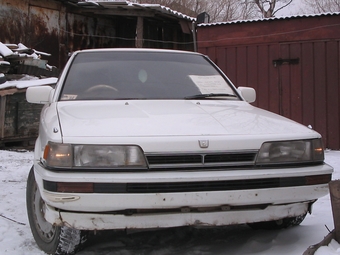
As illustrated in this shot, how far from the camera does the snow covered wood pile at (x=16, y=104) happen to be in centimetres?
794

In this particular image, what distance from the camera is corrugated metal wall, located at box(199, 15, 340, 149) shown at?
8539 millimetres

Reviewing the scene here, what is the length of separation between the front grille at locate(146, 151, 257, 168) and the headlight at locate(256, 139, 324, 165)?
0.26 ft

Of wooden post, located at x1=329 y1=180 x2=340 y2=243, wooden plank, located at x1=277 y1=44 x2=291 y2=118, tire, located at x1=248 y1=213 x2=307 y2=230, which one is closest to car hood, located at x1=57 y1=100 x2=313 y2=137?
wooden post, located at x1=329 y1=180 x2=340 y2=243

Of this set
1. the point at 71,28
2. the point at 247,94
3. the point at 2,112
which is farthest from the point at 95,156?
the point at 71,28

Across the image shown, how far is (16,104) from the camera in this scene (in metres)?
8.10

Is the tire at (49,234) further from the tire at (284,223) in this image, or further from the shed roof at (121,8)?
the shed roof at (121,8)

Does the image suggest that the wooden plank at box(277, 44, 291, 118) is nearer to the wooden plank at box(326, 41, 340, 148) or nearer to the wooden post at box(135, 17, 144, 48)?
the wooden plank at box(326, 41, 340, 148)

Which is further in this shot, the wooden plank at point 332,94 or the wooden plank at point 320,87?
the wooden plank at point 320,87

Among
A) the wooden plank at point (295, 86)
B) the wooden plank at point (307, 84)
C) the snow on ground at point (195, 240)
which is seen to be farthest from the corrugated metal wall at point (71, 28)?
the snow on ground at point (195, 240)

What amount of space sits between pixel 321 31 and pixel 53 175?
7.67 metres

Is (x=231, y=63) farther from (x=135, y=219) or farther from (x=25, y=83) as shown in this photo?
(x=135, y=219)

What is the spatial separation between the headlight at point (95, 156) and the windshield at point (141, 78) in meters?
1.03

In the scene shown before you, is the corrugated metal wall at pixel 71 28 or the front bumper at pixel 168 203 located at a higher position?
the corrugated metal wall at pixel 71 28

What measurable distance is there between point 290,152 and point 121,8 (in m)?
11.1
